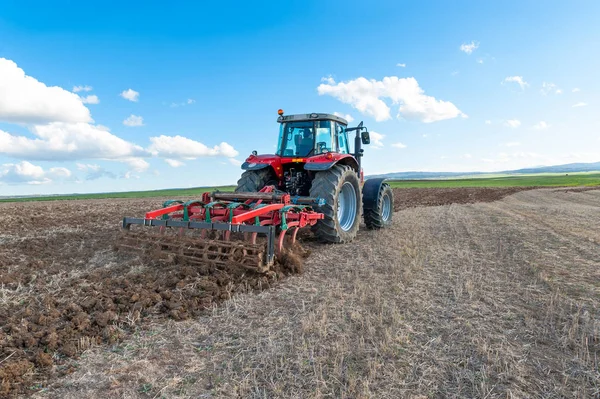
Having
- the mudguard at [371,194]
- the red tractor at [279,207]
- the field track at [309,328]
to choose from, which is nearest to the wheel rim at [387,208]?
the red tractor at [279,207]

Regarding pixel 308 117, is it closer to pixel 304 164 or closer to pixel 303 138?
pixel 303 138

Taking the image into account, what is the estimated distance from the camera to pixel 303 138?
794 cm

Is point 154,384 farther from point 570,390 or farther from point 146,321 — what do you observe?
point 570,390

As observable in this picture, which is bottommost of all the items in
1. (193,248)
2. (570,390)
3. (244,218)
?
(570,390)

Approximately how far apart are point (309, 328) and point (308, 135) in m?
5.04

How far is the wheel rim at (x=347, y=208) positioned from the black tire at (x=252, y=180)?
1.61 m

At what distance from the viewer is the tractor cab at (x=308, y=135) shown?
7.76m

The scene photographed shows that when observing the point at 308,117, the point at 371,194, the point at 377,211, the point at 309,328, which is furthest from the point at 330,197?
the point at 309,328

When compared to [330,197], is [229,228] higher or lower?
lower

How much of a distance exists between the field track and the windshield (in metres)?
2.50

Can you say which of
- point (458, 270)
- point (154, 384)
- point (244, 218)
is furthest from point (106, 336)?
point (458, 270)

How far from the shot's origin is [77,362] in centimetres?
302

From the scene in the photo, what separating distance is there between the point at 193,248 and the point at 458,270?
3790 mm

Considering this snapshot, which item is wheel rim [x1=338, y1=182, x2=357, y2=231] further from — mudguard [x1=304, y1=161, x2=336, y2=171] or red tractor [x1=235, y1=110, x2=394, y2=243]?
mudguard [x1=304, y1=161, x2=336, y2=171]
